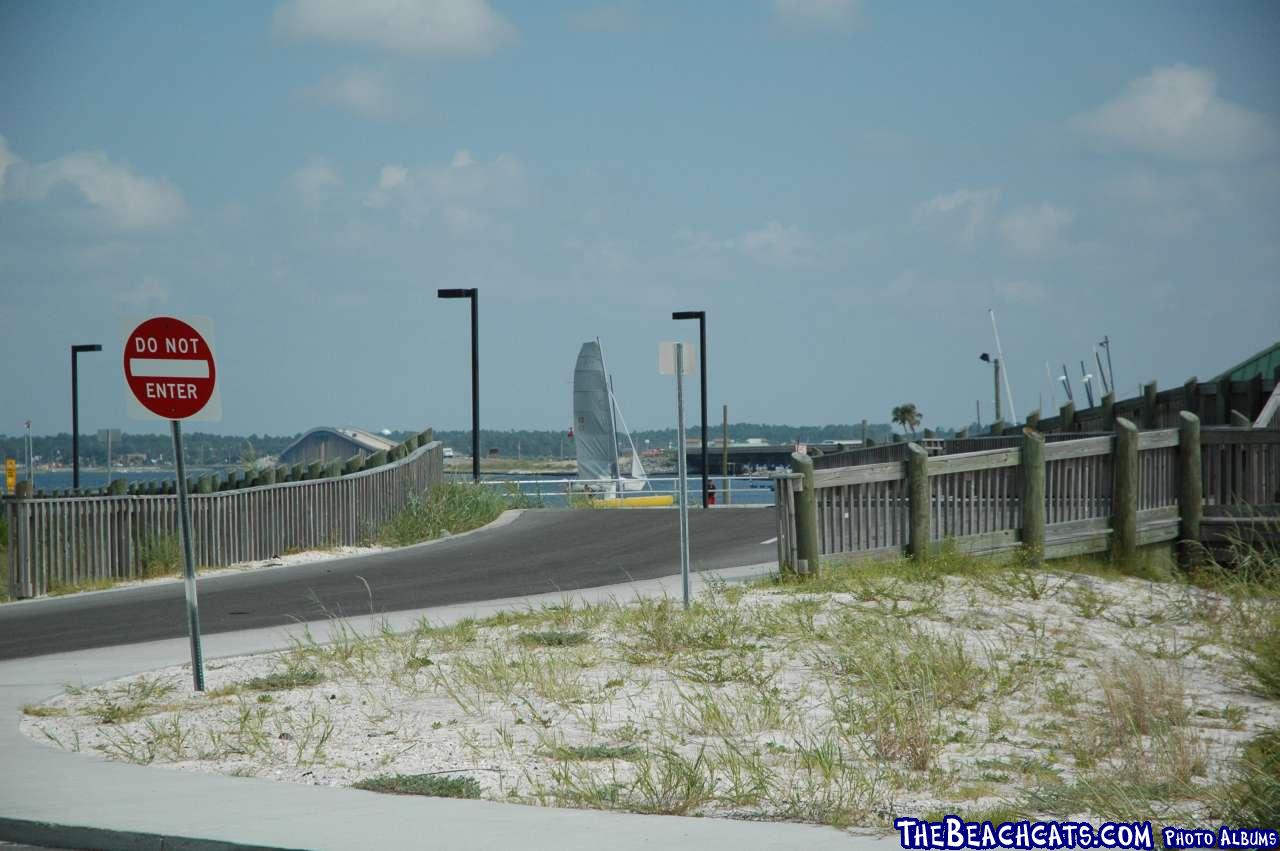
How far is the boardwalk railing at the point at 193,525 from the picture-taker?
1920 centimetres

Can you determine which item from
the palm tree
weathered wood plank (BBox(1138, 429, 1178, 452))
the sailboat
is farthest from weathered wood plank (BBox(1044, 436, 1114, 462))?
the palm tree

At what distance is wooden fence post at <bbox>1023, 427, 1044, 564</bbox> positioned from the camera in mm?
16219

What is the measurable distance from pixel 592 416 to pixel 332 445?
958 inches

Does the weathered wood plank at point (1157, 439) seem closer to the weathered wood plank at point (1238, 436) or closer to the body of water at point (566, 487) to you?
the weathered wood plank at point (1238, 436)

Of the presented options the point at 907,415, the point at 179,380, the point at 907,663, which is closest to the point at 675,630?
the point at 907,663

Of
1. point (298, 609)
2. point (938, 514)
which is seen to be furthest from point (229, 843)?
point (938, 514)

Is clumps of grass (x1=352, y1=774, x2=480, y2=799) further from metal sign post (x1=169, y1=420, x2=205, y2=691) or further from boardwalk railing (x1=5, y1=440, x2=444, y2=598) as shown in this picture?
boardwalk railing (x1=5, y1=440, x2=444, y2=598)

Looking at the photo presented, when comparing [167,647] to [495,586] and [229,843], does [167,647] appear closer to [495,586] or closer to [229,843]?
[495,586]

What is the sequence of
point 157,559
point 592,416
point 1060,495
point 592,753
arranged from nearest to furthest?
point 592,753
point 1060,495
point 157,559
point 592,416

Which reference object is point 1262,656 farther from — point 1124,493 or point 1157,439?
point 1157,439

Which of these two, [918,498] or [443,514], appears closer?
[918,498]

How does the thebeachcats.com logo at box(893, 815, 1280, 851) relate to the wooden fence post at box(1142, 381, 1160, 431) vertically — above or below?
below

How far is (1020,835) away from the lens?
6.29 m

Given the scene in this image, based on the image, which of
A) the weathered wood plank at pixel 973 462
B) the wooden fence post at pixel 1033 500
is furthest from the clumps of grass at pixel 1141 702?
the wooden fence post at pixel 1033 500
